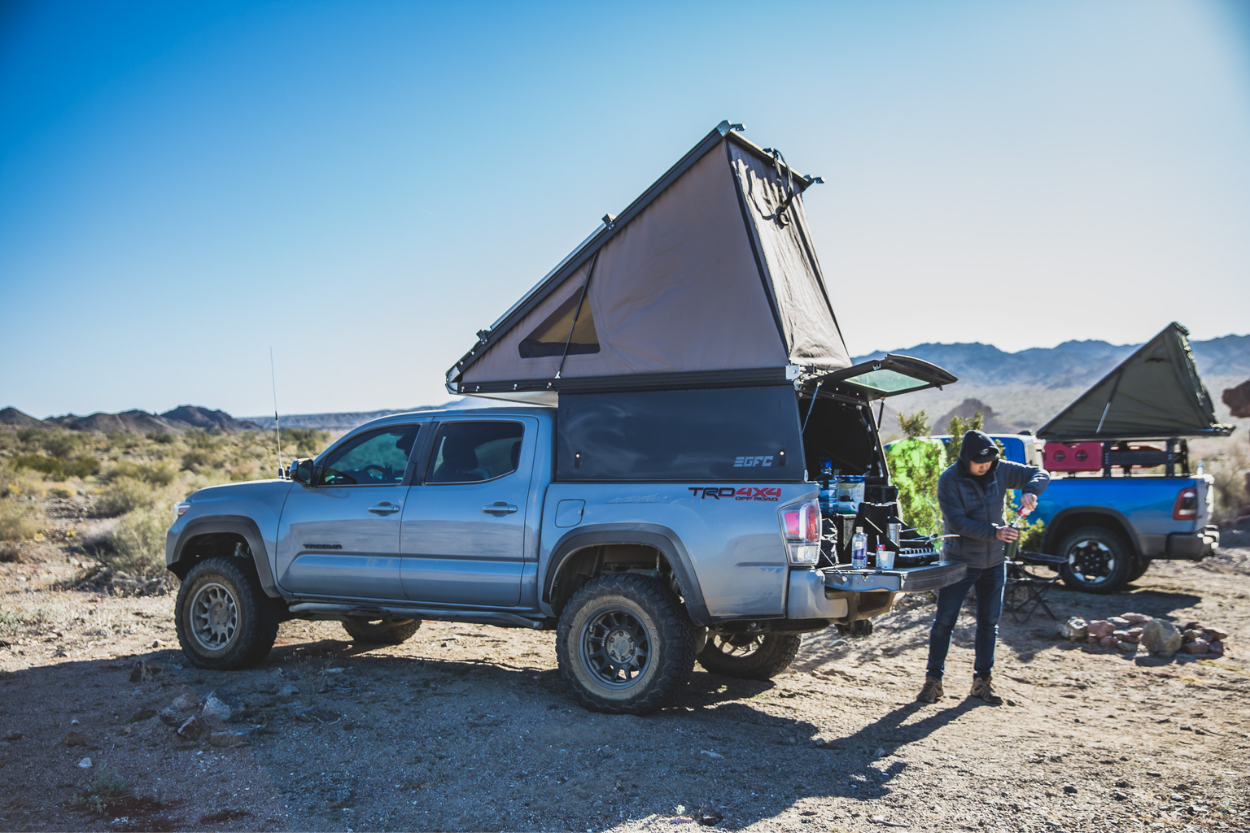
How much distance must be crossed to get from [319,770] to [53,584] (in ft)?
28.1

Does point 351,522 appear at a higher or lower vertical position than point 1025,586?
higher

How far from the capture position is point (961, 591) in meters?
6.25

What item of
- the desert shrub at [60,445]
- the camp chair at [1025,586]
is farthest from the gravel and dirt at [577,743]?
the desert shrub at [60,445]

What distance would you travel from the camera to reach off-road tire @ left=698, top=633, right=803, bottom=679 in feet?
21.6

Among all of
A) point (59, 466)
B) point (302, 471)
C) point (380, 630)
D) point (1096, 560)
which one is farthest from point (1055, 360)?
point (302, 471)

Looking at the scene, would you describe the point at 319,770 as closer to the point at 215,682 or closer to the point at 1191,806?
the point at 215,682

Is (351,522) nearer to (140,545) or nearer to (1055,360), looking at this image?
(140,545)

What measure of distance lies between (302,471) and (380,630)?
74.0 inches

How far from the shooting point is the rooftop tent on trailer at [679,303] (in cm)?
564

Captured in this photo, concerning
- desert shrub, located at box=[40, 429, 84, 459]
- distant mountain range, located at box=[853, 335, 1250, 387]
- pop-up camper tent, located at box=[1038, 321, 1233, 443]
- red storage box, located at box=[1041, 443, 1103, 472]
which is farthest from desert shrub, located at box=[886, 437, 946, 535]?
distant mountain range, located at box=[853, 335, 1250, 387]

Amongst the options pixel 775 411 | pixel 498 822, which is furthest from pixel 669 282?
pixel 498 822

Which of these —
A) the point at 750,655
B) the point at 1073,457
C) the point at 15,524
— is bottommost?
the point at 750,655

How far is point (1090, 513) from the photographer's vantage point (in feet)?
35.1

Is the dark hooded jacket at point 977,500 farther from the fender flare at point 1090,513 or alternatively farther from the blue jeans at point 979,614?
the fender flare at point 1090,513
